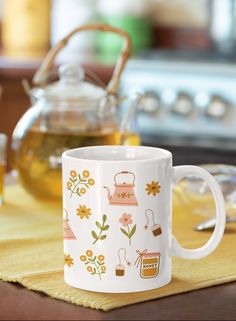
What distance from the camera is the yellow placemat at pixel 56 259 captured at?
0.85 m

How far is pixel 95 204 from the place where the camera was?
0.84 meters

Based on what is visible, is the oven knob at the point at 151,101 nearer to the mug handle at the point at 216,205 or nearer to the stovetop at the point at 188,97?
the stovetop at the point at 188,97

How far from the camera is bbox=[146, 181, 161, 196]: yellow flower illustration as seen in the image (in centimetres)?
85

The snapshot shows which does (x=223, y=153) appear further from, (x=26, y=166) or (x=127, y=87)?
(x=26, y=166)

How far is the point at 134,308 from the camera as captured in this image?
0.81 m

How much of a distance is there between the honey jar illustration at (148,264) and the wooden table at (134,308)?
3cm

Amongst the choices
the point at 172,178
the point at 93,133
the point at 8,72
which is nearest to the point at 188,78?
the point at 8,72

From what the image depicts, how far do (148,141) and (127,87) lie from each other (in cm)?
20

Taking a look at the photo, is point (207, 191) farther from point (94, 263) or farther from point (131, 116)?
point (94, 263)

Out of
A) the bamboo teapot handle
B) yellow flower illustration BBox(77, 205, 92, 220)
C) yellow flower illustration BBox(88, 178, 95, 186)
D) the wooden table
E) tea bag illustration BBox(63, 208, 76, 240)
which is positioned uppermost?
the bamboo teapot handle

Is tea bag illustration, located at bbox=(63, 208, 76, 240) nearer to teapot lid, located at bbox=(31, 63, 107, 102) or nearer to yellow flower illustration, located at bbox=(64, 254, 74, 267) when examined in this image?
yellow flower illustration, located at bbox=(64, 254, 74, 267)

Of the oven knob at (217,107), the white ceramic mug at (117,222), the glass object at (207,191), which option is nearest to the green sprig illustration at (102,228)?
the white ceramic mug at (117,222)

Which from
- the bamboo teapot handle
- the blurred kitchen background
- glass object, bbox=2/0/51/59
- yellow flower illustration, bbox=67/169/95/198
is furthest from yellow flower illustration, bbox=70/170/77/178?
glass object, bbox=2/0/51/59

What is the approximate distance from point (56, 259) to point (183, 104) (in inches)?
64.0
